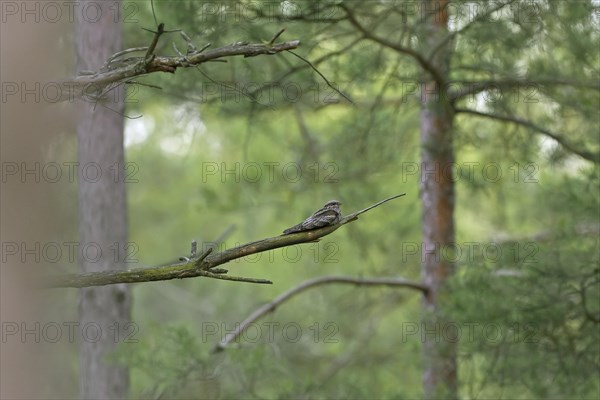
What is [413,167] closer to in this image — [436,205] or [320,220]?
[436,205]

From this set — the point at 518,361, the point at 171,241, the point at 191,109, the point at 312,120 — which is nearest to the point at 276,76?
the point at 191,109

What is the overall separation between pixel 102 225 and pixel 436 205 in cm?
343

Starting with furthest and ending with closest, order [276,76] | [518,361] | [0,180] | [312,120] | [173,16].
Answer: [312,120] < [276,76] < [518,361] < [173,16] < [0,180]

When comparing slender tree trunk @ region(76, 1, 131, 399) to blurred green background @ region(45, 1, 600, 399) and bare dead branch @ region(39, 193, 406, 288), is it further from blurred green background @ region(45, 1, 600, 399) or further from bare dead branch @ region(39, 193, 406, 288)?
bare dead branch @ region(39, 193, 406, 288)

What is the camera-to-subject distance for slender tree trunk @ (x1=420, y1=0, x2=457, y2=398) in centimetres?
826

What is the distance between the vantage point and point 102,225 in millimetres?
7910

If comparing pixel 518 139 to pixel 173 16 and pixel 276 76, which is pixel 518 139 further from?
pixel 173 16

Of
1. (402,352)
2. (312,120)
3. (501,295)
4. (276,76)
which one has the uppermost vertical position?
(312,120)

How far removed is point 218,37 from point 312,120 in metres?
8.56

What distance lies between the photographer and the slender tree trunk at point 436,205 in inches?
325

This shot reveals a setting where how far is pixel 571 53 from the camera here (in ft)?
26.3

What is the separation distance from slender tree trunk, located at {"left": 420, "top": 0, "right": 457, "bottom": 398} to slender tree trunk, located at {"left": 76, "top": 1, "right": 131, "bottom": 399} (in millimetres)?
2813

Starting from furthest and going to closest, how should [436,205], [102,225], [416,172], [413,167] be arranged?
1. [416,172]
2. [413,167]
3. [436,205]
4. [102,225]
